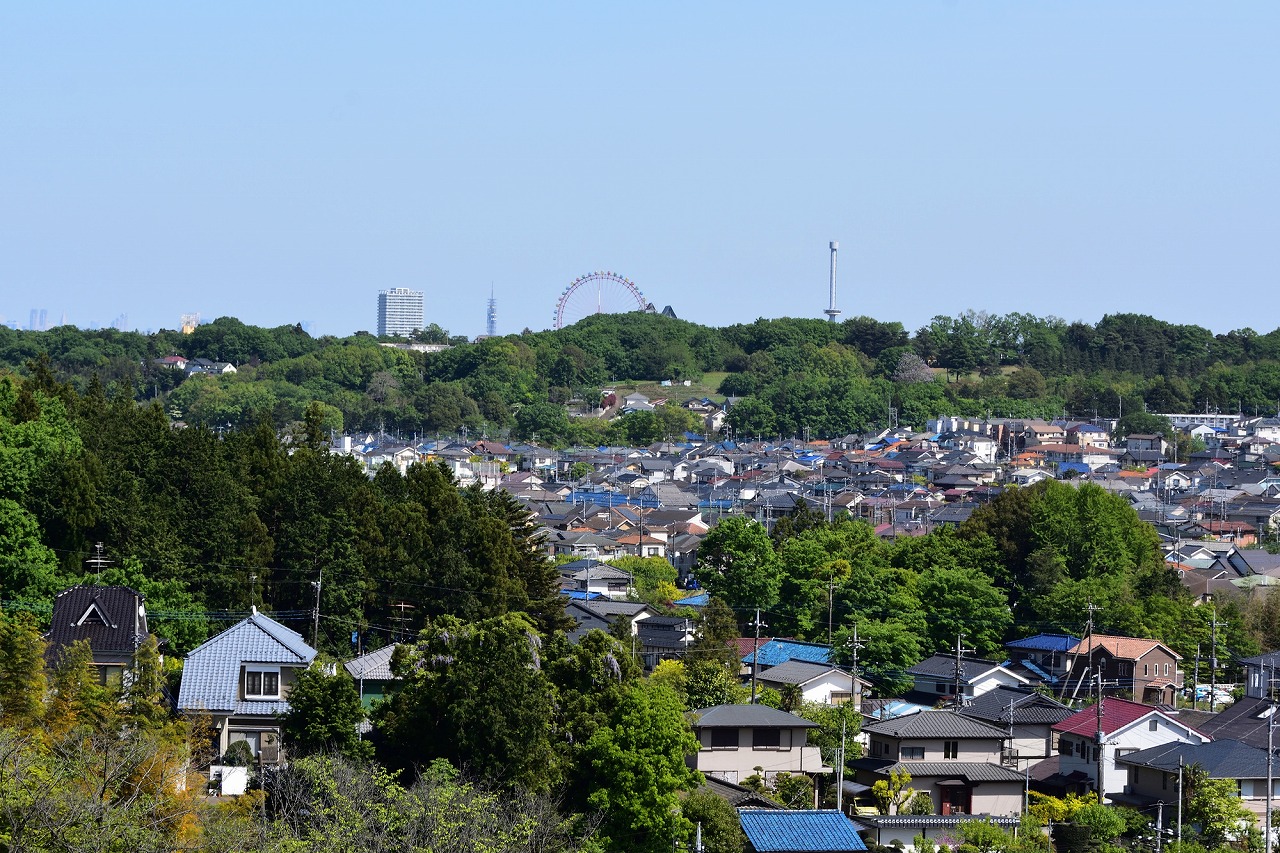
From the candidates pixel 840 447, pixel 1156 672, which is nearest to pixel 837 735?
pixel 1156 672

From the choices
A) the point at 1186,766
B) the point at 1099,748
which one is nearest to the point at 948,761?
the point at 1099,748

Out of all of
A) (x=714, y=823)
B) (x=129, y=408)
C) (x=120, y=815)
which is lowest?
(x=714, y=823)

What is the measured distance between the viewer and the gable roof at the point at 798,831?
14.3m

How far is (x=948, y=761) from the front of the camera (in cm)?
1712

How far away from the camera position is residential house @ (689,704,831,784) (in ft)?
55.1

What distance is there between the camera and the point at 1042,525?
27797 millimetres

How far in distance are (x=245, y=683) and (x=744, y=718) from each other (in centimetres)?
488

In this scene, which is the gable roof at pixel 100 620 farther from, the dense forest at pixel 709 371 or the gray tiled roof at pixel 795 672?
the dense forest at pixel 709 371

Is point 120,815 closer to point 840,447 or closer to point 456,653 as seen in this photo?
point 456,653

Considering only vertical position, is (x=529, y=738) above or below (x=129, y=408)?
below

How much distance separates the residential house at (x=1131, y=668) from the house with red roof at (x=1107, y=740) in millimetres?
3370

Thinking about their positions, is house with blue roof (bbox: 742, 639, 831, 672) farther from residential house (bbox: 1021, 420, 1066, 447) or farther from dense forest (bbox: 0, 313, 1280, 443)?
dense forest (bbox: 0, 313, 1280, 443)

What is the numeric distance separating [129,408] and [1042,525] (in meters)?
14.4

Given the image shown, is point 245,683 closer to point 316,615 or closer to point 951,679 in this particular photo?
point 316,615
